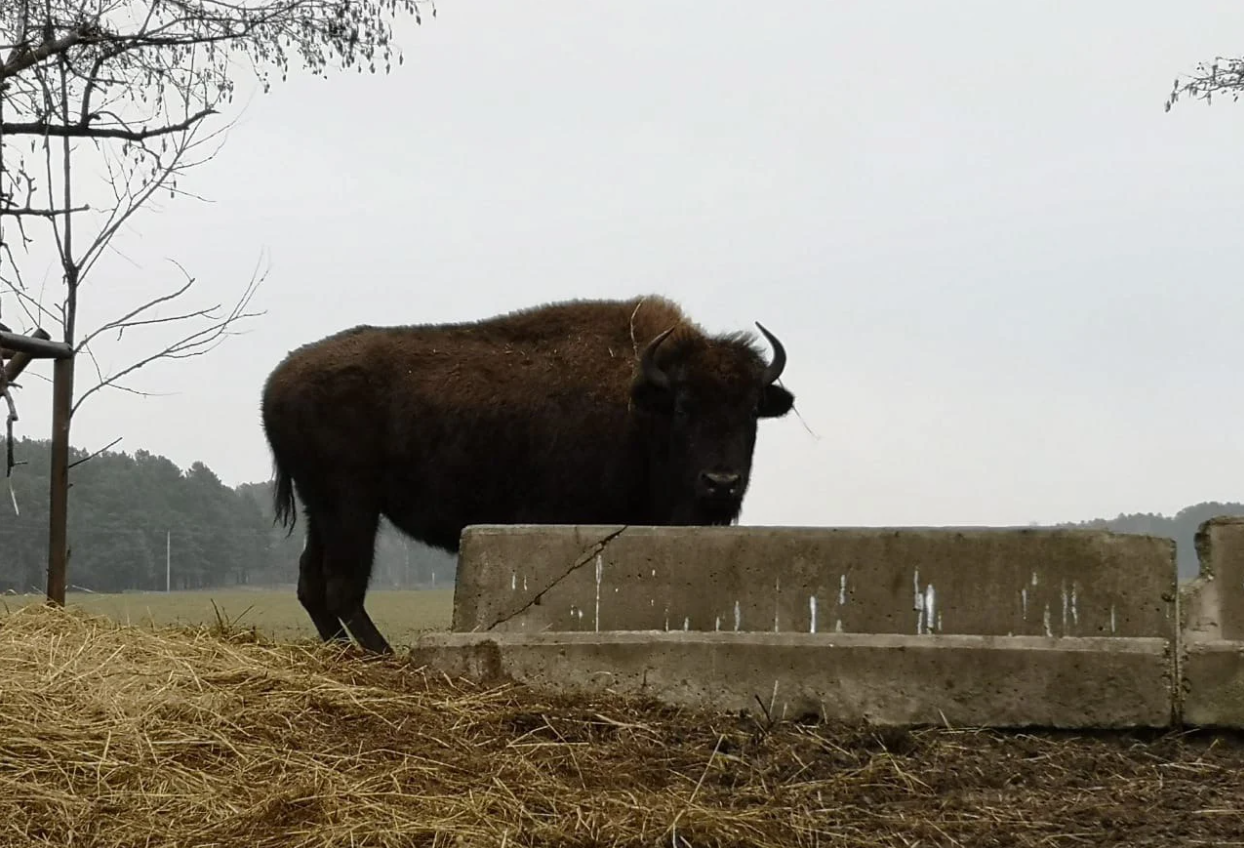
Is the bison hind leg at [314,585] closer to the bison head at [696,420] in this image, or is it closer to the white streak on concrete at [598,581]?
the bison head at [696,420]

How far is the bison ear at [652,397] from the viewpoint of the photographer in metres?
9.64

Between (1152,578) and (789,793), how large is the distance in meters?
2.24

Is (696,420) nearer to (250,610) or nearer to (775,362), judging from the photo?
(775,362)

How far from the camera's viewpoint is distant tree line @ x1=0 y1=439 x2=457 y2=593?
9875mm

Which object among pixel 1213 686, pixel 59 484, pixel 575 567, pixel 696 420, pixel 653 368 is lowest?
pixel 1213 686

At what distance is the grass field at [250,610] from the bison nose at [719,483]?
5.93 feet

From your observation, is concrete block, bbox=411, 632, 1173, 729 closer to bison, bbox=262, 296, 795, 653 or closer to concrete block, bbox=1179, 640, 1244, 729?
Result: concrete block, bbox=1179, 640, 1244, 729

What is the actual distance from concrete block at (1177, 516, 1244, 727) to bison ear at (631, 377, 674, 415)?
4.02 metres

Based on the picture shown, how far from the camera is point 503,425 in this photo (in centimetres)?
1014

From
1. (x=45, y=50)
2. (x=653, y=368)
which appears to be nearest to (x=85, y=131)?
(x=45, y=50)

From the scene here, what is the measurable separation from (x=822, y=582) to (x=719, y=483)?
2705 millimetres

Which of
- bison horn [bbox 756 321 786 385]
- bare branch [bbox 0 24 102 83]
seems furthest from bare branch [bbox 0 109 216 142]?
bison horn [bbox 756 321 786 385]

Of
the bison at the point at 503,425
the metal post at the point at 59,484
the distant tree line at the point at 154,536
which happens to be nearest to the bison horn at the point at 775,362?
the bison at the point at 503,425

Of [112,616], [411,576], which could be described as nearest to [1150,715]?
[112,616]
